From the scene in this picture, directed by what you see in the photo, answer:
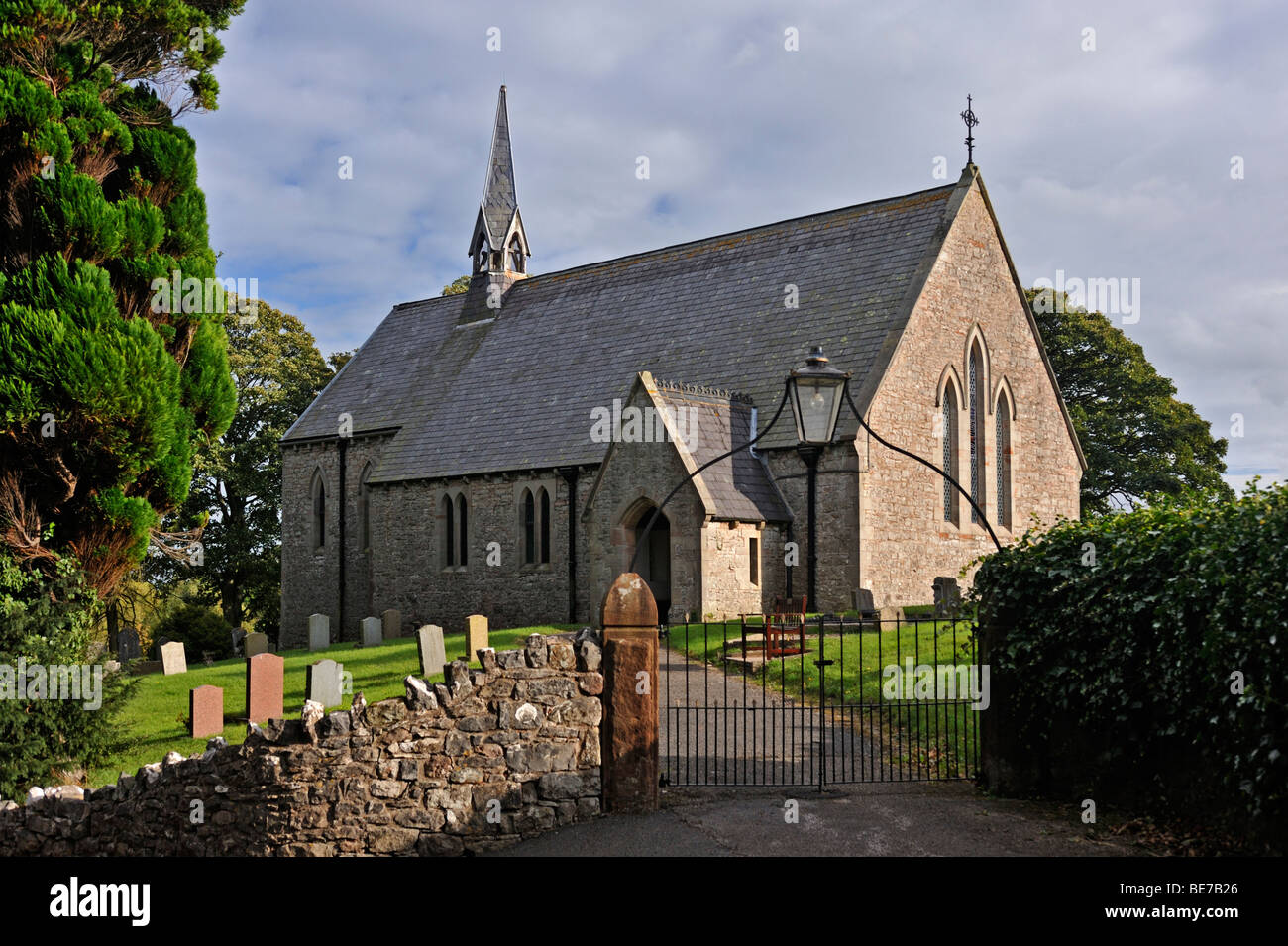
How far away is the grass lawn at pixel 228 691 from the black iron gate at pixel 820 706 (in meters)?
3.60

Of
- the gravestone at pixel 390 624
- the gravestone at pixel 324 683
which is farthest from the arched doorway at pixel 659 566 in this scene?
the gravestone at pixel 324 683

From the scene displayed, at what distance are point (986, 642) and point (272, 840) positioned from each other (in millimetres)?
6769

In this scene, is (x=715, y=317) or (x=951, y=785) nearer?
(x=951, y=785)

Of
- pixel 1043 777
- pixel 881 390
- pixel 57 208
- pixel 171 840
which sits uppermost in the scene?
pixel 57 208

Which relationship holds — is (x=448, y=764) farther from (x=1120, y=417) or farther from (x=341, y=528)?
(x=1120, y=417)

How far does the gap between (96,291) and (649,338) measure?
1572 centimetres

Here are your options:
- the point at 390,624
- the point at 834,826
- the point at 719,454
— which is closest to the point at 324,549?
the point at 390,624

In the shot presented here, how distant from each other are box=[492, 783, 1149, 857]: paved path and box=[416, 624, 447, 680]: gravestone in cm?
892

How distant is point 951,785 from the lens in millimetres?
10852

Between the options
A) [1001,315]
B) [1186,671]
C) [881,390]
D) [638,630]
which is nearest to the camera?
[1186,671]

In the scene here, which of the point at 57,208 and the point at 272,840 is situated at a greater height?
the point at 57,208

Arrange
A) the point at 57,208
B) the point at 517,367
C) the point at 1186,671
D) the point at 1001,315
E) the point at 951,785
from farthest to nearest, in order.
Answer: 1. the point at 517,367
2. the point at 1001,315
3. the point at 57,208
4. the point at 951,785
5. the point at 1186,671
